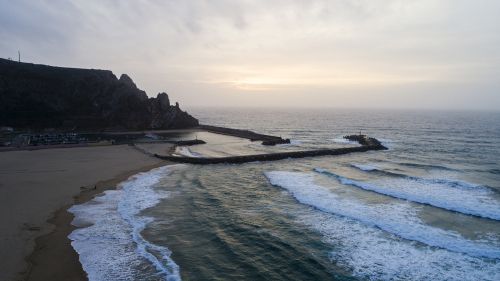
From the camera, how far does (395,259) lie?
16.1 metres

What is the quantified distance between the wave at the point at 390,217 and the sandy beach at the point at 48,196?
14456 mm

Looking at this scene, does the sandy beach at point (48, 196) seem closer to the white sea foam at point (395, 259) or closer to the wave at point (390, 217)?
the white sea foam at point (395, 259)

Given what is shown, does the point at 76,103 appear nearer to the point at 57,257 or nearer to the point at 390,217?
the point at 57,257

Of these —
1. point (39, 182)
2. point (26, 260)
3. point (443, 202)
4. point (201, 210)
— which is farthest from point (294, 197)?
point (39, 182)

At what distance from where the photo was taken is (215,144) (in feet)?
192

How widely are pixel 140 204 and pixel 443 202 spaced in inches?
781

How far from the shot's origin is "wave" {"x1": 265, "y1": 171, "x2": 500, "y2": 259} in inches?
690

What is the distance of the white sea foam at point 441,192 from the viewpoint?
23414 millimetres

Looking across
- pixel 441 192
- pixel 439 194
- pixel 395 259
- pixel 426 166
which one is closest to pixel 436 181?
pixel 441 192

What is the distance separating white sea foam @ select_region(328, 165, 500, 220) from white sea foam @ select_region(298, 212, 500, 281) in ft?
24.3

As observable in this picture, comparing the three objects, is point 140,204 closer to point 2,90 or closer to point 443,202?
point 443,202

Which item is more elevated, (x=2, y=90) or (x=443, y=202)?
(x=2, y=90)

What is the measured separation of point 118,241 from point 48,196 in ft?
32.9

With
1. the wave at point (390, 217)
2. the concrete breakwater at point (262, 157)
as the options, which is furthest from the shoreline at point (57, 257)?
the concrete breakwater at point (262, 157)
